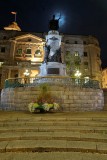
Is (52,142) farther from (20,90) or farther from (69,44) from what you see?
(69,44)

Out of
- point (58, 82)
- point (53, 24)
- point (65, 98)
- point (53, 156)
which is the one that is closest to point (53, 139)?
point (53, 156)

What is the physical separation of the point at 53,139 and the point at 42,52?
44.2 m

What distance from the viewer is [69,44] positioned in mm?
53406

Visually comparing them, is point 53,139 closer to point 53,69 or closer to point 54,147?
point 54,147

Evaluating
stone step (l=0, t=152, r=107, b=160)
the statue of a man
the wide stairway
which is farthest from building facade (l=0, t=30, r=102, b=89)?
stone step (l=0, t=152, r=107, b=160)

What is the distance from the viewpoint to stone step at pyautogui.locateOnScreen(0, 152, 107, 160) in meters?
5.09

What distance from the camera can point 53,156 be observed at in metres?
5.23

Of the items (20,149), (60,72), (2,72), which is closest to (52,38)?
(60,72)

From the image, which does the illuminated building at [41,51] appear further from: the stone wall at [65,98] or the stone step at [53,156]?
the stone step at [53,156]

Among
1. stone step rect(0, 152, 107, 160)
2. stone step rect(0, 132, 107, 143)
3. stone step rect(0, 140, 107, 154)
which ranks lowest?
stone step rect(0, 152, 107, 160)

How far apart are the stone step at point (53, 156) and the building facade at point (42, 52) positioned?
38547 millimetres

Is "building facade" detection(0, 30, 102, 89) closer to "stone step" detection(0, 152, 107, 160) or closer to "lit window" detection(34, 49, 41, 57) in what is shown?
"lit window" detection(34, 49, 41, 57)

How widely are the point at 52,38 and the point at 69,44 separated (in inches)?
1328

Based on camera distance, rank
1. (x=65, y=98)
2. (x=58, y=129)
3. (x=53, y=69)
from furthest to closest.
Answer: (x=53, y=69), (x=65, y=98), (x=58, y=129)
